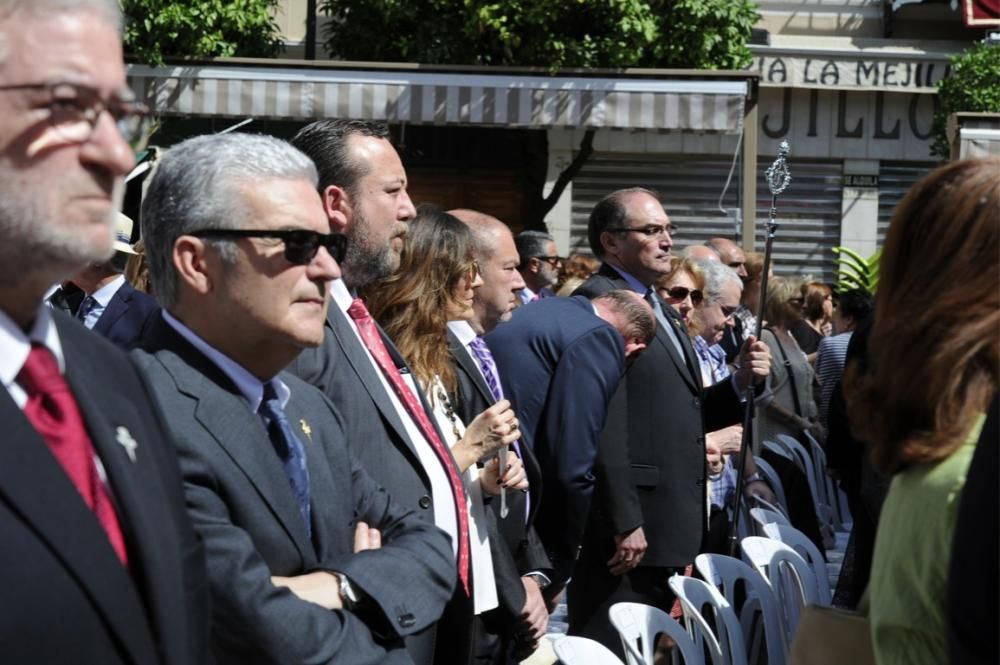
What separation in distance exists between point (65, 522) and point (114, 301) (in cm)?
402

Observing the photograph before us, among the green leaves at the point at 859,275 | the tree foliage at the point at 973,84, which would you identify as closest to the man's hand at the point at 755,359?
the green leaves at the point at 859,275

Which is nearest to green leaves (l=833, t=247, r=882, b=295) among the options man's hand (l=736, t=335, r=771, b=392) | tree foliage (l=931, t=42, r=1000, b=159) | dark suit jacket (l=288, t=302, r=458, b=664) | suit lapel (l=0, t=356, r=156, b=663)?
tree foliage (l=931, t=42, r=1000, b=159)

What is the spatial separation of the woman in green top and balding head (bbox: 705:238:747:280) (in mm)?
8024

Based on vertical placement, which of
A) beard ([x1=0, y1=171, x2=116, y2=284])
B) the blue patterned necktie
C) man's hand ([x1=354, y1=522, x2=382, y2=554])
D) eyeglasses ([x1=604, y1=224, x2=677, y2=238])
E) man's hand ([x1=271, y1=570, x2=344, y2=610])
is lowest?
eyeglasses ([x1=604, y1=224, x2=677, y2=238])

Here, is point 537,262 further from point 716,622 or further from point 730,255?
point 716,622

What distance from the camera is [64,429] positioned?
1.83 metres

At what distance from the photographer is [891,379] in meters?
2.18

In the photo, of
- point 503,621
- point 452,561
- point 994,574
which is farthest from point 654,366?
point 994,574

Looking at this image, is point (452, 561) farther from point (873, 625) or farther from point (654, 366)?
point (654, 366)

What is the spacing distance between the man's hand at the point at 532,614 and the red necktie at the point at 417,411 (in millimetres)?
783

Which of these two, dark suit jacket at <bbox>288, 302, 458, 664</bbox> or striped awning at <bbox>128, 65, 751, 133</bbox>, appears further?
striped awning at <bbox>128, 65, 751, 133</bbox>

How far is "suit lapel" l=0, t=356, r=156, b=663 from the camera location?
5.56ft

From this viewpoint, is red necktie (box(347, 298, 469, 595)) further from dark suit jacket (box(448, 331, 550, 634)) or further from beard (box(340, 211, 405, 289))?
dark suit jacket (box(448, 331, 550, 634))

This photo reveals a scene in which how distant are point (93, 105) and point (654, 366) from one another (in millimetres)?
4457
